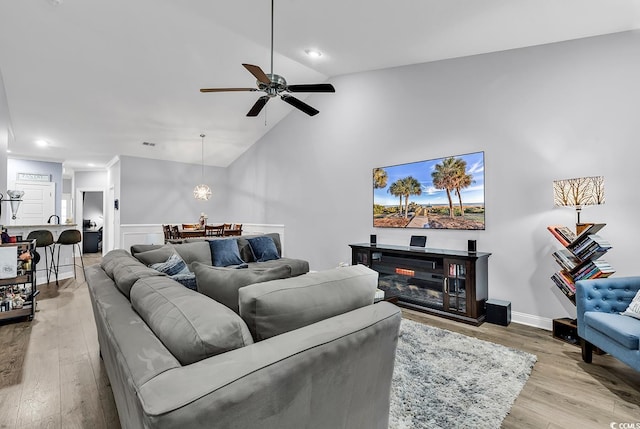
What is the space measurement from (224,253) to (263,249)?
2.30 feet

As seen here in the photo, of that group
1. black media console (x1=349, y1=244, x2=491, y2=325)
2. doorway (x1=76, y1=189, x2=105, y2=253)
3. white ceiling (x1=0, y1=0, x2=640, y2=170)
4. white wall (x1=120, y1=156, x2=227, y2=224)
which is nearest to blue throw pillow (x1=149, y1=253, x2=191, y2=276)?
black media console (x1=349, y1=244, x2=491, y2=325)

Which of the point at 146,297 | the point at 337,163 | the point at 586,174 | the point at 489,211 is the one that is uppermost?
the point at 337,163

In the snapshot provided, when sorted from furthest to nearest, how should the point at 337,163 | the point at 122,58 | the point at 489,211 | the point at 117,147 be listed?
1. the point at 117,147
2. the point at 337,163
3. the point at 122,58
4. the point at 489,211

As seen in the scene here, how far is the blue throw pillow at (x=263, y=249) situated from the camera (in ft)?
15.1

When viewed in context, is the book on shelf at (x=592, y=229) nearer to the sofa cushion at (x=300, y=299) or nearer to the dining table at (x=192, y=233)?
the sofa cushion at (x=300, y=299)

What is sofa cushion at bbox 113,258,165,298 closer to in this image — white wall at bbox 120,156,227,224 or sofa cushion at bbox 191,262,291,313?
sofa cushion at bbox 191,262,291,313

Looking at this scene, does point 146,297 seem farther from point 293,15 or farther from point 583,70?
point 583,70

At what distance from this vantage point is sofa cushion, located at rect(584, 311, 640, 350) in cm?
194

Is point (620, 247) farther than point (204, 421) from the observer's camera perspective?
Yes

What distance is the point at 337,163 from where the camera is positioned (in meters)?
5.34

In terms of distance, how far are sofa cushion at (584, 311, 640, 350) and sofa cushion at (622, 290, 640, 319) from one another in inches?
1.9

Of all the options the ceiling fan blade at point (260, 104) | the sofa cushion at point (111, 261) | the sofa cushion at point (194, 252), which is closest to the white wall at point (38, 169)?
the sofa cushion at point (194, 252)

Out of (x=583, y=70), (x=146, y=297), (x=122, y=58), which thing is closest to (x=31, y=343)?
(x=146, y=297)

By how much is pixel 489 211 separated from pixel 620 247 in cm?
118
